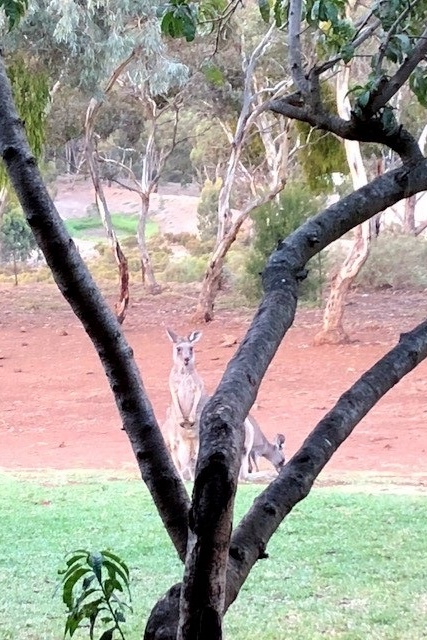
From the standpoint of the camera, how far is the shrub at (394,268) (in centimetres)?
2384

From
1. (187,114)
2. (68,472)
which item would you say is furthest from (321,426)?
(187,114)

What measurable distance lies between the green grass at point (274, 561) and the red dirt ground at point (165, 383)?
2.36 meters

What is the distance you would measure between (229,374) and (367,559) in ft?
14.2

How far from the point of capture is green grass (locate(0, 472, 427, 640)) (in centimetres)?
461

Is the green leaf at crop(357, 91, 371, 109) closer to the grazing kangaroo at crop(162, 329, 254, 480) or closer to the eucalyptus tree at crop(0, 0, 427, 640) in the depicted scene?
the eucalyptus tree at crop(0, 0, 427, 640)

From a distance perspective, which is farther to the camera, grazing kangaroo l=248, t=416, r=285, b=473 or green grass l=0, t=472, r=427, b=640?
grazing kangaroo l=248, t=416, r=285, b=473

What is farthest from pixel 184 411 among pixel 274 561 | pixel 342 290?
pixel 342 290

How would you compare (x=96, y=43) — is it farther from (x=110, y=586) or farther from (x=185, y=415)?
(x=110, y=586)

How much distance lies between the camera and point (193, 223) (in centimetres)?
3694

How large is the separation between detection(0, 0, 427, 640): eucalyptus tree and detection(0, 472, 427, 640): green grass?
2.45m

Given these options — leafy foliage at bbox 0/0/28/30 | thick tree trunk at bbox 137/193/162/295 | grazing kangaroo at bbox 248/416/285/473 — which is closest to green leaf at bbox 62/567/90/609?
leafy foliage at bbox 0/0/28/30

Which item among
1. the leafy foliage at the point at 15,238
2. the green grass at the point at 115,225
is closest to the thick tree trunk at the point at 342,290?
the leafy foliage at the point at 15,238

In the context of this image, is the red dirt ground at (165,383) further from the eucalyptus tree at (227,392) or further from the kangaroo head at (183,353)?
the eucalyptus tree at (227,392)

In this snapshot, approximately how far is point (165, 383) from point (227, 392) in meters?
14.0
